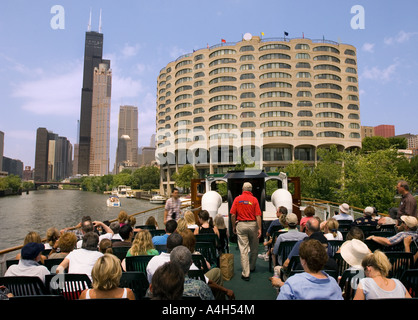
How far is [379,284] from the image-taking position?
278 centimetres

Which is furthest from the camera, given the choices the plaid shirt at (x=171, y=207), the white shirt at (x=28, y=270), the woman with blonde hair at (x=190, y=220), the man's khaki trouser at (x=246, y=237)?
the plaid shirt at (x=171, y=207)

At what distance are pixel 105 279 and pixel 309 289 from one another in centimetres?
204

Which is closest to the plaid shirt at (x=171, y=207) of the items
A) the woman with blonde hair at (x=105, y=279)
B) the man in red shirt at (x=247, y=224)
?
the man in red shirt at (x=247, y=224)

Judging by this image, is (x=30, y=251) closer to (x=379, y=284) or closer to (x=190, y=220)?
(x=190, y=220)

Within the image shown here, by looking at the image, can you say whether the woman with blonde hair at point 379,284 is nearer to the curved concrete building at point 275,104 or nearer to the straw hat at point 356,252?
the straw hat at point 356,252

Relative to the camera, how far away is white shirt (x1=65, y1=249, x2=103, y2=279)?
387 cm

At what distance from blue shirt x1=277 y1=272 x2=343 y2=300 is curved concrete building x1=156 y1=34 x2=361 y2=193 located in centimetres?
6255

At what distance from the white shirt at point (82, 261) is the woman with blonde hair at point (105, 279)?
128cm

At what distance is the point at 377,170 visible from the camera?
78.3ft

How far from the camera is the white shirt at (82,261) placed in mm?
3869

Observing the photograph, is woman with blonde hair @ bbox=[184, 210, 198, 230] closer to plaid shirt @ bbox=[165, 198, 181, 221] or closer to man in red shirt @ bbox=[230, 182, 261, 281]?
man in red shirt @ bbox=[230, 182, 261, 281]
